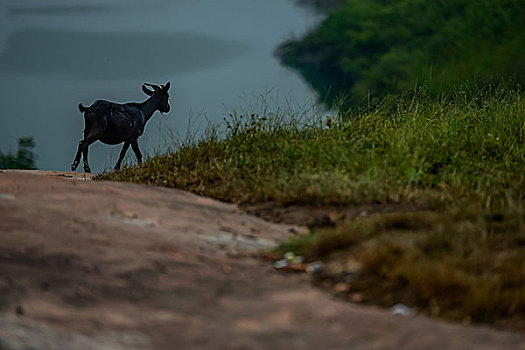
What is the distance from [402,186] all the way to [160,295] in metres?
3.35

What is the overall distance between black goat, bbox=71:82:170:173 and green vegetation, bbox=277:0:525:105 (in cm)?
1081

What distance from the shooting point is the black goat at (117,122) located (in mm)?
9758

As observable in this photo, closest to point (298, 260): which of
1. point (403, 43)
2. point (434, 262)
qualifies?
point (434, 262)

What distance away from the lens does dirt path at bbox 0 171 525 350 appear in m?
2.64

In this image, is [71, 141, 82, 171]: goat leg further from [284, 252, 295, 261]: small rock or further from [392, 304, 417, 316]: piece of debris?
[392, 304, 417, 316]: piece of debris

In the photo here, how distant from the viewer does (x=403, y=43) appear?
2688 cm

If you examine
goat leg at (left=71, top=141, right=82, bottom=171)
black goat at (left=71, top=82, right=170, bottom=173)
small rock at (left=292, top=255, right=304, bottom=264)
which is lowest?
small rock at (left=292, top=255, right=304, bottom=264)

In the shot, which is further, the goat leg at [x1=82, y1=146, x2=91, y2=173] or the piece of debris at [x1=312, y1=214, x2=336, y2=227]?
the goat leg at [x1=82, y1=146, x2=91, y2=173]

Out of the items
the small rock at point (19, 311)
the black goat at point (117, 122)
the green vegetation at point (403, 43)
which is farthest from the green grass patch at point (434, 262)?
the green vegetation at point (403, 43)

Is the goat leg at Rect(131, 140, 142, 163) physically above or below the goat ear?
below

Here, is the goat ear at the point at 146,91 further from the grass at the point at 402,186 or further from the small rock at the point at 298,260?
the small rock at the point at 298,260

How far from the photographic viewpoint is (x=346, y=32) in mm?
28156

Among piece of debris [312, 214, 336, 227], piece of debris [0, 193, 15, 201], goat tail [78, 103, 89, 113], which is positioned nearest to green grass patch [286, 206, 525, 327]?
piece of debris [312, 214, 336, 227]

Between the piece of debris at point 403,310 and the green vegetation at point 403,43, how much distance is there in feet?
56.9
